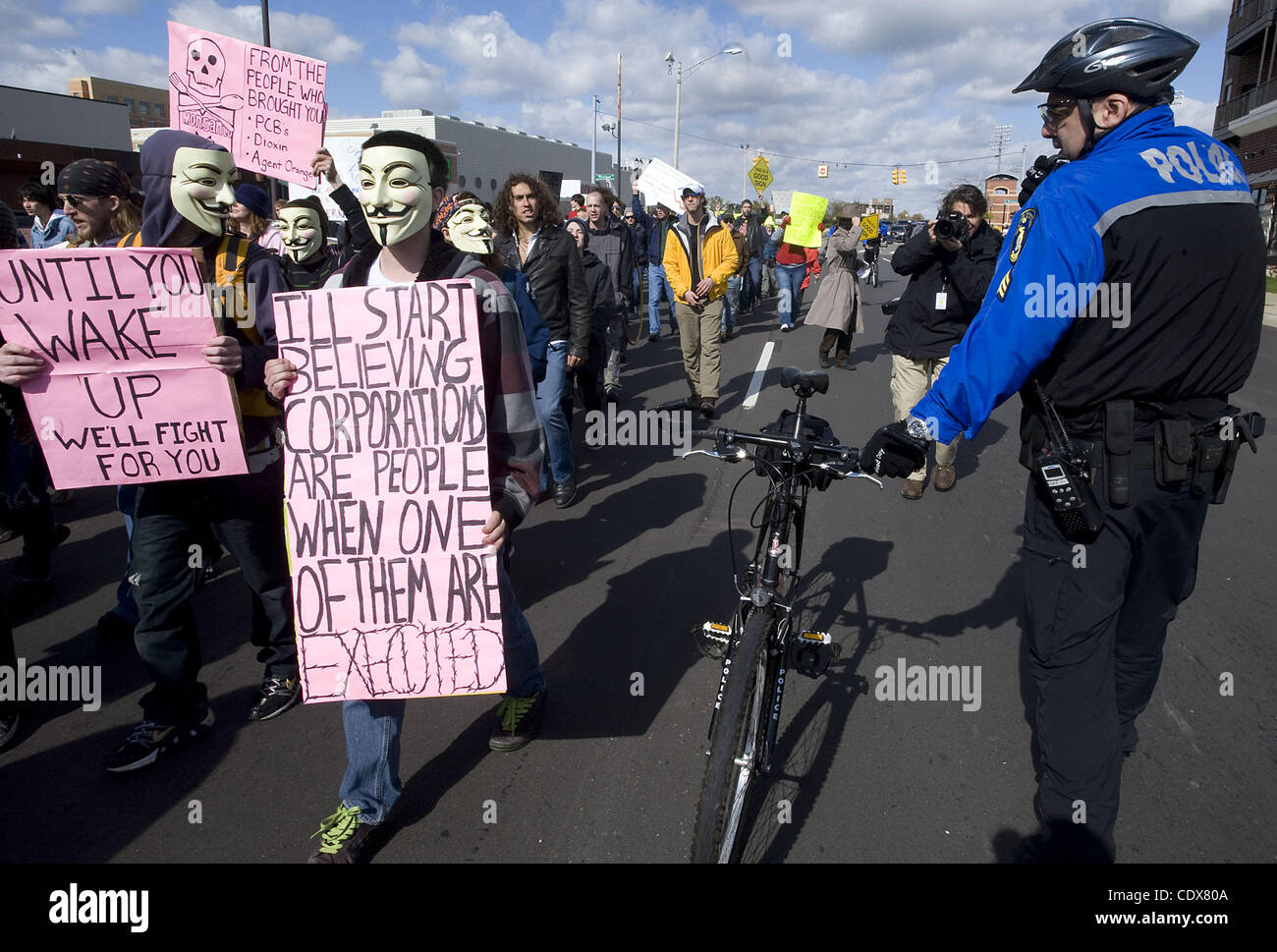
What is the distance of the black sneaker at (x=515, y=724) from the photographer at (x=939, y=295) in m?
3.29

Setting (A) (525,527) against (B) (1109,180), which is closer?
(B) (1109,180)

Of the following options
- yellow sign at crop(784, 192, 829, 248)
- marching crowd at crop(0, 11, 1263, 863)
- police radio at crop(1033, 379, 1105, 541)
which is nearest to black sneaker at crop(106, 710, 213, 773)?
marching crowd at crop(0, 11, 1263, 863)

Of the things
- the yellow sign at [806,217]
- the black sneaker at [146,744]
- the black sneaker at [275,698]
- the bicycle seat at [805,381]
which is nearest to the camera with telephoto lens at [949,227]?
the bicycle seat at [805,381]

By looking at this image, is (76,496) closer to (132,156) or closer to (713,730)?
(713,730)

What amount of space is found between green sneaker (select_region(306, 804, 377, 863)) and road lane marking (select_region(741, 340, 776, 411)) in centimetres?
670

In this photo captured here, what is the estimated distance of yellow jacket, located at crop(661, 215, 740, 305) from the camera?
322 inches

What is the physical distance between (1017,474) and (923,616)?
3.06 m

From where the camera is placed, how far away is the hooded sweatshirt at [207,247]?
288 cm

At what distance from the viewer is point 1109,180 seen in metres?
2.10

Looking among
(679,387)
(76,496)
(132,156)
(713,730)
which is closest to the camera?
(713,730)

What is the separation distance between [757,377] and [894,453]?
8363mm

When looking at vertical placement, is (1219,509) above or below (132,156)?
below
